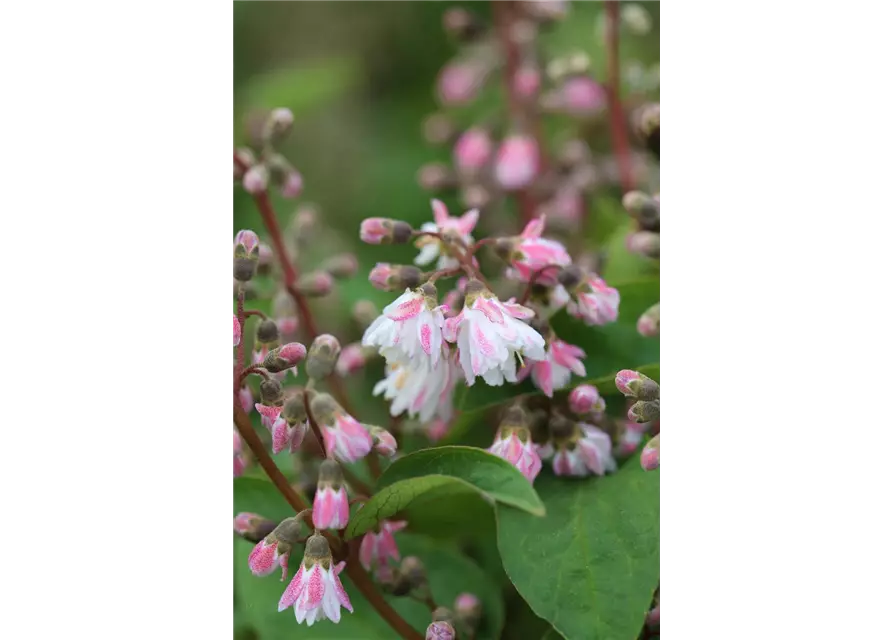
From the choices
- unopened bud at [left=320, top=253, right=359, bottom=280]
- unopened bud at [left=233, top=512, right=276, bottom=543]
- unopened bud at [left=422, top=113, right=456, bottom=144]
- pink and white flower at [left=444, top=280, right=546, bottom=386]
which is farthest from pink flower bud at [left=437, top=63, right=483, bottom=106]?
unopened bud at [left=233, top=512, right=276, bottom=543]

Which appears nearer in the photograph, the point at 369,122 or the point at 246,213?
the point at 246,213

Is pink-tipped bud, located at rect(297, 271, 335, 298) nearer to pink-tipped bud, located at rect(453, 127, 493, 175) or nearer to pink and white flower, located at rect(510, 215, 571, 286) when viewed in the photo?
pink and white flower, located at rect(510, 215, 571, 286)

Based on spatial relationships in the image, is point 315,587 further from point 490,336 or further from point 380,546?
point 490,336

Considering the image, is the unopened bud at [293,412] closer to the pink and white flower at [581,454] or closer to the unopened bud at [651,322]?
the pink and white flower at [581,454]
